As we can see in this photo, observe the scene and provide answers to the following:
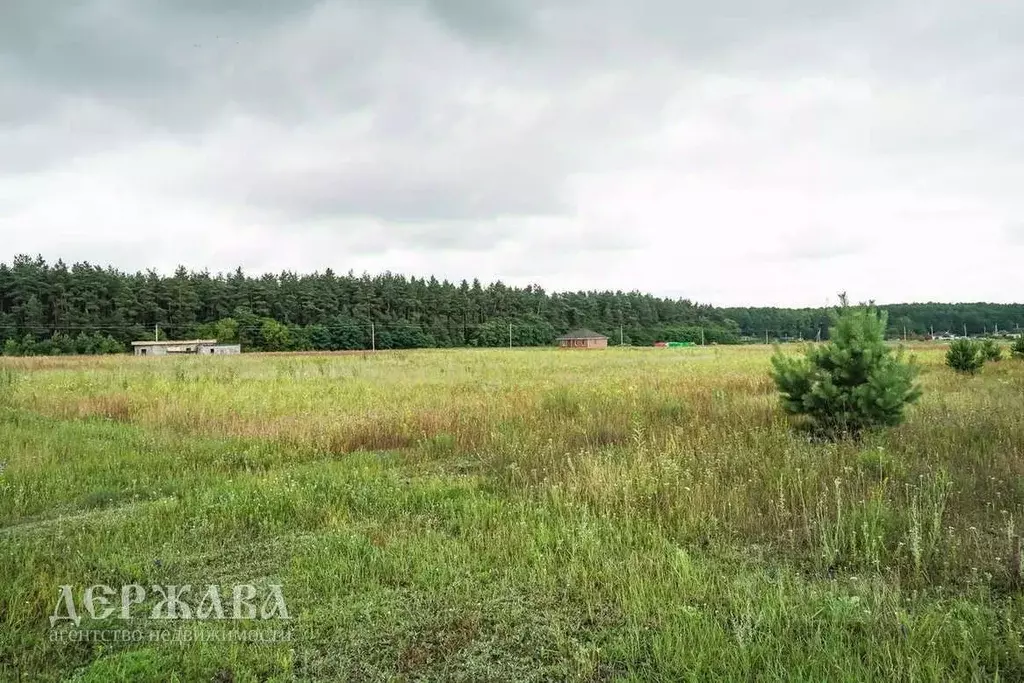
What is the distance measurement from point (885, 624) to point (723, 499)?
7.45 feet

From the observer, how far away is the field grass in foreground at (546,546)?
127 inches

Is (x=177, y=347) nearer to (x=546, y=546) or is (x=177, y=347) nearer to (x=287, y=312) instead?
(x=287, y=312)

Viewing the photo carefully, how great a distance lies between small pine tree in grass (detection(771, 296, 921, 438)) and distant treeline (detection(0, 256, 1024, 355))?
191ft

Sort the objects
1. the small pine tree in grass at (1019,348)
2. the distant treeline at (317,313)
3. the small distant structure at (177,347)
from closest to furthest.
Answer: the small pine tree in grass at (1019,348), the small distant structure at (177,347), the distant treeline at (317,313)

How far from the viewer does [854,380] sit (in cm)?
900

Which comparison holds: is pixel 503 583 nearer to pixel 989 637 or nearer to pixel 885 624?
pixel 885 624

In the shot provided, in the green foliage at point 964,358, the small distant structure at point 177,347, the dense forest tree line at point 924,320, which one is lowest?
the small distant structure at point 177,347

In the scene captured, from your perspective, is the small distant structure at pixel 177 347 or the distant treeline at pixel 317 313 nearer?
the small distant structure at pixel 177 347

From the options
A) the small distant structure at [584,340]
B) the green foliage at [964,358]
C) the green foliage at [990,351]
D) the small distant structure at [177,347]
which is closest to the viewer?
the green foliage at [964,358]

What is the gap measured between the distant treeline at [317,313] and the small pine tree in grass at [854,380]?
5807 cm

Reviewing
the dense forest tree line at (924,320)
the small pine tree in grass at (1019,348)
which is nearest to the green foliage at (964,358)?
the small pine tree in grass at (1019,348)

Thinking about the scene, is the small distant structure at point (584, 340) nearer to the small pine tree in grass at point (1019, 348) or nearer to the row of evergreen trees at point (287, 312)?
the row of evergreen trees at point (287, 312)

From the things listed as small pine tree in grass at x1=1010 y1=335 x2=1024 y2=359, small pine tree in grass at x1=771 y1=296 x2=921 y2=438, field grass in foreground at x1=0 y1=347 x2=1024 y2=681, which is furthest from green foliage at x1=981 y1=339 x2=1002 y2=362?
small pine tree in grass at x1=771 y1=296 x2=921 y2=438

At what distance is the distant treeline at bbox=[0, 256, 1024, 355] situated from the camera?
73.5 m
